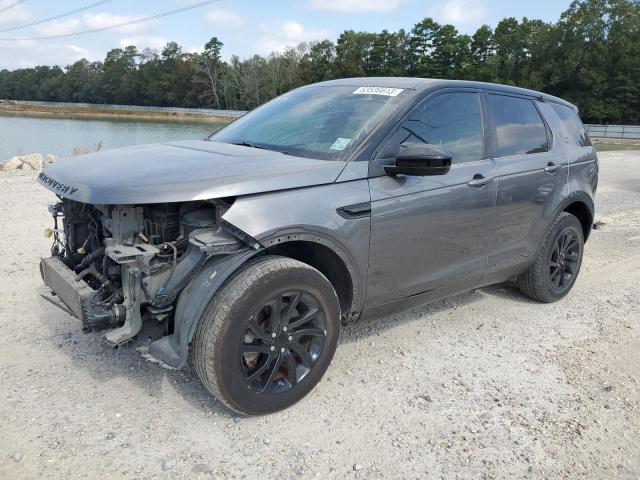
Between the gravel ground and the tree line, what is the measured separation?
63.5m

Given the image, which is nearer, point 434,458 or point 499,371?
point 434,458

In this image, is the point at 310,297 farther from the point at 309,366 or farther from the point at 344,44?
the point at 344,44

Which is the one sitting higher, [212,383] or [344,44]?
[344,44]

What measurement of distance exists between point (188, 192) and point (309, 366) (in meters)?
1.23

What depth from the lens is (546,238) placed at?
472 cm

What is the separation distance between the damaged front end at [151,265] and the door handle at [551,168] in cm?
287

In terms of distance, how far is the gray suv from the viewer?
282 centimetres

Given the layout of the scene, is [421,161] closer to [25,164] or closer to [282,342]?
[282,342]

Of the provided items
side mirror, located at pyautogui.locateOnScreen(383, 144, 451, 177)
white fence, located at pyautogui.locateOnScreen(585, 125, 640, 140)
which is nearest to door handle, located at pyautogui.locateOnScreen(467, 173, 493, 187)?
side mirror, located at pyautogui.locateOnScreen(383, 144, 451, 177)

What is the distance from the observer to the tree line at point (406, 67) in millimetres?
60844

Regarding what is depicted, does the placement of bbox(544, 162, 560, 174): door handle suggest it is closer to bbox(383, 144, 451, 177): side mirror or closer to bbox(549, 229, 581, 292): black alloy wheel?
bbox(549, 229, 581, 292): black alloy wheel

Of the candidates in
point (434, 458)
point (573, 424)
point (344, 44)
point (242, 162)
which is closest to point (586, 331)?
point (573, 424)

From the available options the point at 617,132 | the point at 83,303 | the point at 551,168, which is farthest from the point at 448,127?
the point at 617,132

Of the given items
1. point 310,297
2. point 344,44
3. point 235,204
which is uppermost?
point 344,44
